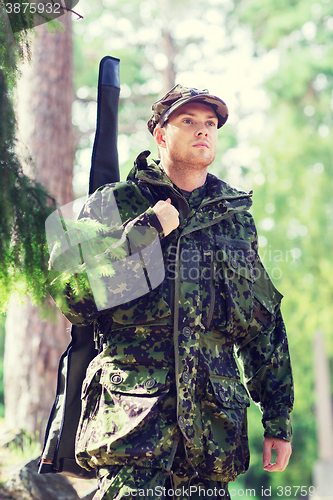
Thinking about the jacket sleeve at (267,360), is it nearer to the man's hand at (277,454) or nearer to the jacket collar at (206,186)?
the man's hand at (277,454)

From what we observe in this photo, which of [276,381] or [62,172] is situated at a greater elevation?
Result: [62,172]

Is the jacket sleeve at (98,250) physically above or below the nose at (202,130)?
below

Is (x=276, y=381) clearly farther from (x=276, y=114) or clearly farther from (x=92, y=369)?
(x=276, y=114)

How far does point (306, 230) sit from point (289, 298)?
81.9 inches

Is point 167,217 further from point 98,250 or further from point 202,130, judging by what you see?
point 202,130

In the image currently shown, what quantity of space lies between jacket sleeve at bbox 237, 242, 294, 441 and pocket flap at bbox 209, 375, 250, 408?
21cm

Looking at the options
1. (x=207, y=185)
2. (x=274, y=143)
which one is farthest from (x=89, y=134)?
(x=207, y=185)

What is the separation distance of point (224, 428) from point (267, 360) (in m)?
0.50

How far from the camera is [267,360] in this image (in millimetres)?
2768

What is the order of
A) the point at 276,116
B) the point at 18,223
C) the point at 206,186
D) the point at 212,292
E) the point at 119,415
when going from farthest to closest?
the point at 276,116
the point at 206,186
the point at 212,292
the point at 119,415
the point at 18,223

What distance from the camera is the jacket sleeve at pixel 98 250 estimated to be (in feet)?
6.36

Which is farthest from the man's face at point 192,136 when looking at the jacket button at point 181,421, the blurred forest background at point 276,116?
the blurred forest background at point 276,116

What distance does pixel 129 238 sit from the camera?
2.29 meters

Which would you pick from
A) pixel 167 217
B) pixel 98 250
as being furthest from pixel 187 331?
pixel 98 250
